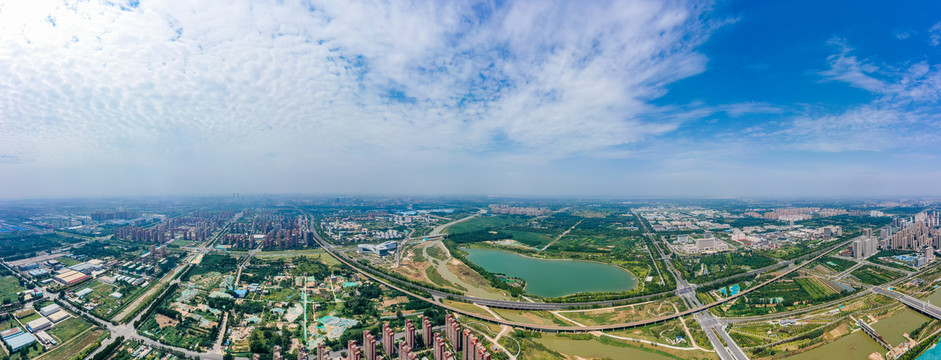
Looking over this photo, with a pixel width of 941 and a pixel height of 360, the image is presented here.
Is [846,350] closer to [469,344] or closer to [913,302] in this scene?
[913,302]

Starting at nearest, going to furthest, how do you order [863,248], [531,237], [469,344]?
[469,344] → [863,248] → [531,237]

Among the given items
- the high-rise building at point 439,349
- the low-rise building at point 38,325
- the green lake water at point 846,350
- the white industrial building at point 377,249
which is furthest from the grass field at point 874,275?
the low-rise building at point 38,325

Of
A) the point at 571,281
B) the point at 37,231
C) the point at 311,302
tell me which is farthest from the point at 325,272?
the point at 37,231

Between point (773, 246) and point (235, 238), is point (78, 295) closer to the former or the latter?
point (235, 238)

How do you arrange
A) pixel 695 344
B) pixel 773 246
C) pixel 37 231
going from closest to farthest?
pixel 695 344, pixel 773 246, pixel 37 231

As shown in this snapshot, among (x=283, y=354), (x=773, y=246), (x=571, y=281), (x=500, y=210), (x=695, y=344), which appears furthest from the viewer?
(x=500, y=210)

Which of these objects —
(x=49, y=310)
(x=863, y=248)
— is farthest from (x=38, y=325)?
(x=863, y=248)
